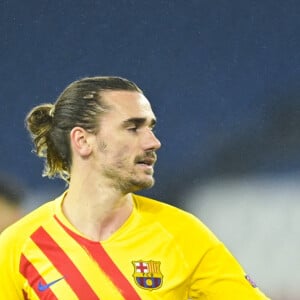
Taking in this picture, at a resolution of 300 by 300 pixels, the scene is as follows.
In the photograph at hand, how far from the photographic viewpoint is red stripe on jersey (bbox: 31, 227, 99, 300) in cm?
199

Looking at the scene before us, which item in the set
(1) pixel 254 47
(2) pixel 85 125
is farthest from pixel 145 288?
(1) pixel 254 47

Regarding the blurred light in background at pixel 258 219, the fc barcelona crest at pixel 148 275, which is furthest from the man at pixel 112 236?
the blurred light in background at pixel 258 219

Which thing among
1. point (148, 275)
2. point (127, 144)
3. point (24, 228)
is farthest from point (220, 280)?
point (24, 228)

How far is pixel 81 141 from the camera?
211 centimetres

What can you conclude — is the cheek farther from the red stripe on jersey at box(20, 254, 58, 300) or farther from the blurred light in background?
the blurred light in background

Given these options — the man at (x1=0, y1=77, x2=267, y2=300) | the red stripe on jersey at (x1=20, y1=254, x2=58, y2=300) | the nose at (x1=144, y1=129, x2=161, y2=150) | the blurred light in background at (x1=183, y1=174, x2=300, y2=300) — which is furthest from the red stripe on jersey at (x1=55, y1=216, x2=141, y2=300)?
the blurred light in background at (x1=183, y1=174, x2=300, y2=300)

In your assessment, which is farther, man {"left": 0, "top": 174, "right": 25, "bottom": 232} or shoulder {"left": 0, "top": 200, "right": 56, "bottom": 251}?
man {"left": 0, "top": 174, "right": 25, "bottom": 232}

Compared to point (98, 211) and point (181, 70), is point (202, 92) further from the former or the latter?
point (98, 211)

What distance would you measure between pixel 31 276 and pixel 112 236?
0.68 ft

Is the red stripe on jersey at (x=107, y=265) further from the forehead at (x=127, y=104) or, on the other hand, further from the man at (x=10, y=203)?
the man at (x=10, y=203)

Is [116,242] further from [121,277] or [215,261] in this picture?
[215,261]

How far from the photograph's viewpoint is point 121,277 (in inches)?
78.9

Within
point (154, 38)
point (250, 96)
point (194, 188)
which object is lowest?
point (194, 188)

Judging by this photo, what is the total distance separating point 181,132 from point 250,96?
303 millimetres
